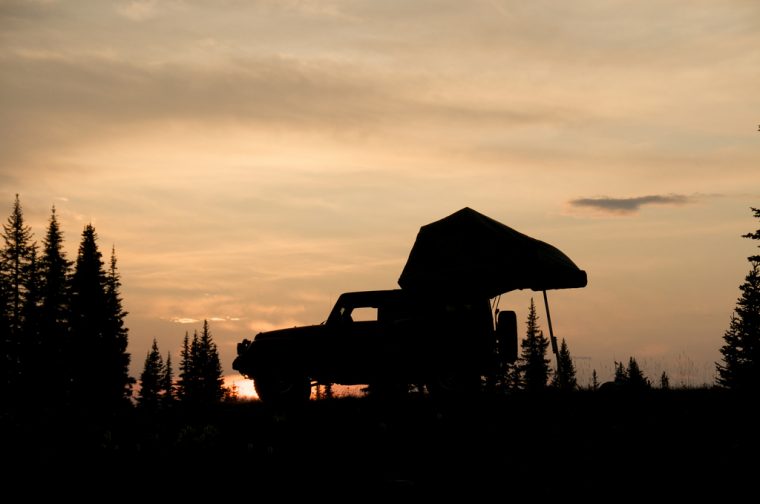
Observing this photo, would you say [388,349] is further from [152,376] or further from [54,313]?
[152,376]

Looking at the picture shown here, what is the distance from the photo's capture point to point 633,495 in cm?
621

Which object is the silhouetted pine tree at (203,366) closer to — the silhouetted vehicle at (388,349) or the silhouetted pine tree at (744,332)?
the silhouetted pine tree at (744,332)

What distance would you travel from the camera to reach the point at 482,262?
54.4 ft

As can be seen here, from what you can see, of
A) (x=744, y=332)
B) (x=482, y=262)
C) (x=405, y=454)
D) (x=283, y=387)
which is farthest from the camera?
(x=744, y=332)

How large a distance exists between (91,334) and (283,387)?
5579 cm

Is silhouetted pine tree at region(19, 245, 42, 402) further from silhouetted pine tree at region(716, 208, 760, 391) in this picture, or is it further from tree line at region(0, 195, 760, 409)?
silhouetted pine tree at region(716, 208, 760, 391)

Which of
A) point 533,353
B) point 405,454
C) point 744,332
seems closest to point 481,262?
point 405,454

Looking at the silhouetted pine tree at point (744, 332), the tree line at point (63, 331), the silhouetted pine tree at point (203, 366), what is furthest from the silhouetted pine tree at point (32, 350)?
the silhouetted pine tree at point (744, 332)

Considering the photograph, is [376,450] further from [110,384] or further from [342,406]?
[110,384]

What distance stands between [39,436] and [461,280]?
9.24 meters

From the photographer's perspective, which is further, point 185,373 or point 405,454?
point 185,373

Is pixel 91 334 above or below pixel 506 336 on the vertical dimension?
above

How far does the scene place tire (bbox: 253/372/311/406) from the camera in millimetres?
14742

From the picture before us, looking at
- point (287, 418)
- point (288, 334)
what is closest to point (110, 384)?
point (288, 334)
